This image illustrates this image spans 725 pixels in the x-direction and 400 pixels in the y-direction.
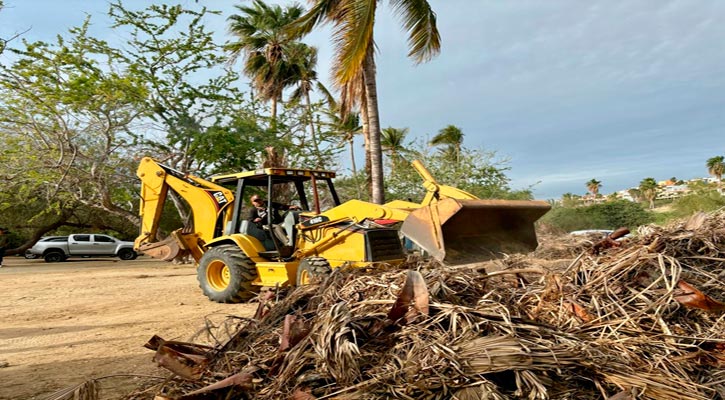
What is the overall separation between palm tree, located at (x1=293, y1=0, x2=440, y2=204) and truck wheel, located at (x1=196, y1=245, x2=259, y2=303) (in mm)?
4981

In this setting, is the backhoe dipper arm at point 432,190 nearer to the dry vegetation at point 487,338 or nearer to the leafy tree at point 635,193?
the dry vegetation at point 487,338

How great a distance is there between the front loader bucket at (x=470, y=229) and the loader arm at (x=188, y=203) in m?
4.27

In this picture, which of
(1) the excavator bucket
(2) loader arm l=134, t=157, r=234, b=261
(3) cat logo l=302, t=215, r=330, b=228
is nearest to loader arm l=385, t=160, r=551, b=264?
(3) cat logo l=302, t=215, r=330, b=228

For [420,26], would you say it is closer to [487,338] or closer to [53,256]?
[487,338]

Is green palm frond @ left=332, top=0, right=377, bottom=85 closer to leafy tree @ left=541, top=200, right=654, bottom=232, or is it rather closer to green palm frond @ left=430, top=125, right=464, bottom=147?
leafy tree @ left=541, top=200, right=654, bottom=232

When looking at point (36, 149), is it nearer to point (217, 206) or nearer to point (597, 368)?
point (217, 206)

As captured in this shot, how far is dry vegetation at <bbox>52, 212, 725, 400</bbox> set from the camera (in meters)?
2.56

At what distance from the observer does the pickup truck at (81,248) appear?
24.8 metres

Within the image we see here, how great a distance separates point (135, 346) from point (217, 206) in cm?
411

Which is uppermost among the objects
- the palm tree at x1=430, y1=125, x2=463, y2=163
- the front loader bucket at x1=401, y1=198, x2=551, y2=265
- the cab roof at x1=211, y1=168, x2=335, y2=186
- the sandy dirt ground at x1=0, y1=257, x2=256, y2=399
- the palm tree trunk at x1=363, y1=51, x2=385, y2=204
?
the palm tree at x1=430, y1=125, x2=463, y2=163

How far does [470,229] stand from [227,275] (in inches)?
184

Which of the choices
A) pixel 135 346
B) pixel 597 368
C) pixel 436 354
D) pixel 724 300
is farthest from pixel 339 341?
pixel 135 346

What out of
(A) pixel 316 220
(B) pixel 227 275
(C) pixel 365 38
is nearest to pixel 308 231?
(A) pixel 316 220

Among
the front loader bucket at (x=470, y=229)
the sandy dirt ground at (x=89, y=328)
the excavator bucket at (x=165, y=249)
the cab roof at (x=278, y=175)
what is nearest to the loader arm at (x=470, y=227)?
the front loader bucket at (x=470, y=229)
